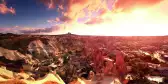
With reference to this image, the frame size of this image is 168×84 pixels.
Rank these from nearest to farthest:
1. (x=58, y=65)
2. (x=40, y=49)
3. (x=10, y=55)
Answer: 1. (x=58, y=65)
2. (x=10, y=55)
3. (x=40, y=49)

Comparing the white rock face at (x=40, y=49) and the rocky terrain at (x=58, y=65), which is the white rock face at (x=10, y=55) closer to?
the rocky terrain at (x=58, y=65)

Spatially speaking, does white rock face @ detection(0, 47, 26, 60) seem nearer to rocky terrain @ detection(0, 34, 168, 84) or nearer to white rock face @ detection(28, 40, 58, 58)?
rocky terrain @ detection(0, 34, 168, 84)

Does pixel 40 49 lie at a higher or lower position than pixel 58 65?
higher

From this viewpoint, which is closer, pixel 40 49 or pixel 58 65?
pixel 58 65

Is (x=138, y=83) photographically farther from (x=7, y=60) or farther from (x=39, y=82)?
(x=7, y=60)

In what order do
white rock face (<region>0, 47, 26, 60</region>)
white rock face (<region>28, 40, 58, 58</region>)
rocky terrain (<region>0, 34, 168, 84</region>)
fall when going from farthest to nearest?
1. white rock face (<region>28, 40, 58, 58</region>)
2. white rock face (<region>0, 47, 26, 60</region>)
3. rocky terrain (<region>0, 34, 168, 84</region>)

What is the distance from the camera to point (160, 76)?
17719 mm

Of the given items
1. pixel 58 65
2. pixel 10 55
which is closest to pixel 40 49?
pixel 10 55

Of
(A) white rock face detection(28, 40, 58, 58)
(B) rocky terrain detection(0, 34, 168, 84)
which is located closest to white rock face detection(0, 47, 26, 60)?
(B) rocky terrain detection(0, 34, 168, 84)

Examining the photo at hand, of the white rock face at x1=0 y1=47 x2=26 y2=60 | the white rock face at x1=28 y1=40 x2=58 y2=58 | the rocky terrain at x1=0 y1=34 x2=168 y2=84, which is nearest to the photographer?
the rocky terrain at x1=0 y1=34 x2=168 y2=84

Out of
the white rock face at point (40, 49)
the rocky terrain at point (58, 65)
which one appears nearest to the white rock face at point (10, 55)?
the rocky terrain at point (58, 65)

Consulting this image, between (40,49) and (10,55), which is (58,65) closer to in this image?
(10,55)

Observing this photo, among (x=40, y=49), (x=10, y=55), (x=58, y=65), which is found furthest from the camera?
(x=40, y=49)

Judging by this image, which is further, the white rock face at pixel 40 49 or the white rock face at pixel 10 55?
the white rock face at pixel 40 49
